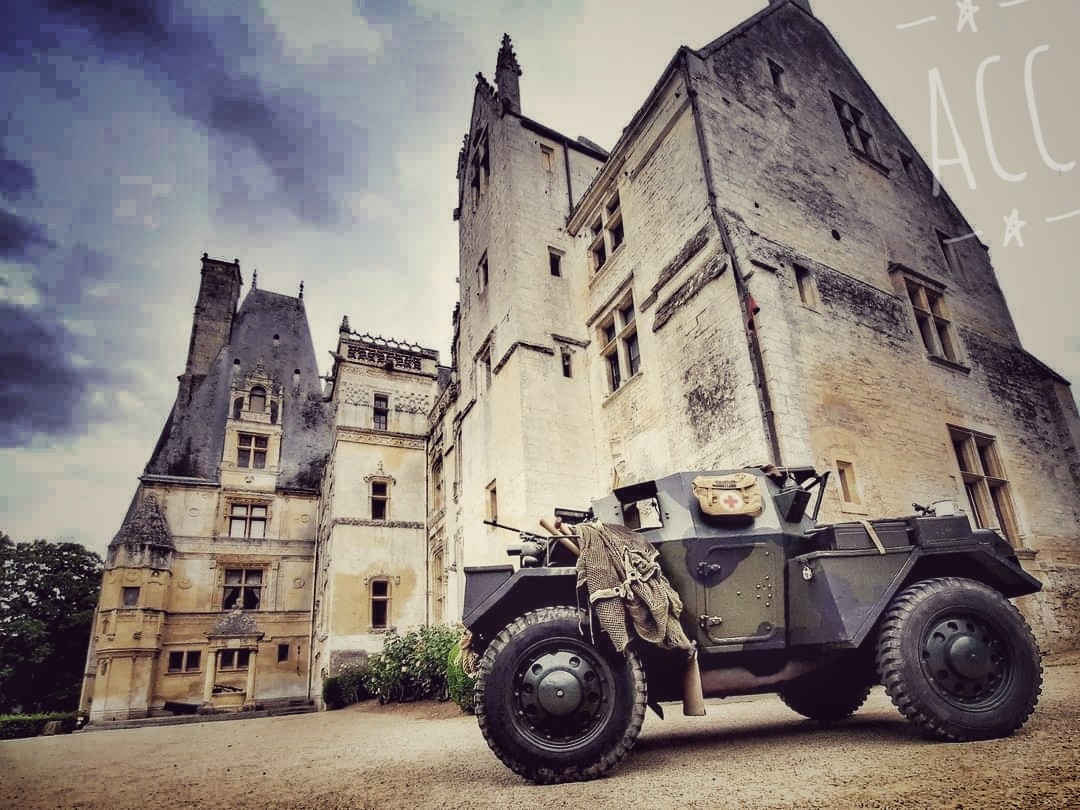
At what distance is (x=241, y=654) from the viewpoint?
2322 cm

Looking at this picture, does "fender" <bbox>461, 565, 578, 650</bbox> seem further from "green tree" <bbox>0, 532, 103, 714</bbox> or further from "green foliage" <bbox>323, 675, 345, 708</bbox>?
"green tree" <bbox>0, 532, 103, 714</bbox>

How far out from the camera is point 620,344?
1390 centimetres

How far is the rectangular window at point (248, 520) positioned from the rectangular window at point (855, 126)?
25.9 meters

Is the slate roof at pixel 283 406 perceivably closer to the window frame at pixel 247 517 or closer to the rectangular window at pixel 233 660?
the window frame at pixel 247 517

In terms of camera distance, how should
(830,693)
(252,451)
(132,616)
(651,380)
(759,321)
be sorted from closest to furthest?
1. (830,693)
2. (759,321)
3. (651,380)
4. (132,616)
5. (252,451)

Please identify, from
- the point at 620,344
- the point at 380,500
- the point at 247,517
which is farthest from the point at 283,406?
the point at 620,344

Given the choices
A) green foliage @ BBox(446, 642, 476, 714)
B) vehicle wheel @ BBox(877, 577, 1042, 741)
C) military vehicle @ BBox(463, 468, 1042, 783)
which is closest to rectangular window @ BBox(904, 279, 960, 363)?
military vehicle @ BBox(463, 468, 1042, 783)

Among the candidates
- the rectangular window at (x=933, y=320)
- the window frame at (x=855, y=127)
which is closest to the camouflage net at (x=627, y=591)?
the rectangular window at (x=933, y=320)

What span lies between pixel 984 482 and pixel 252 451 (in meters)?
27.2

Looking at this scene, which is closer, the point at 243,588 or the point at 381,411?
the point at 381,411

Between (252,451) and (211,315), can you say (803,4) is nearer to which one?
(252,451)

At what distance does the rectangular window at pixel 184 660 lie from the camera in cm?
2239

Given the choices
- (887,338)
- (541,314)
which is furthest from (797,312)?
(541,314)

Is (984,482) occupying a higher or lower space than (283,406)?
lower
